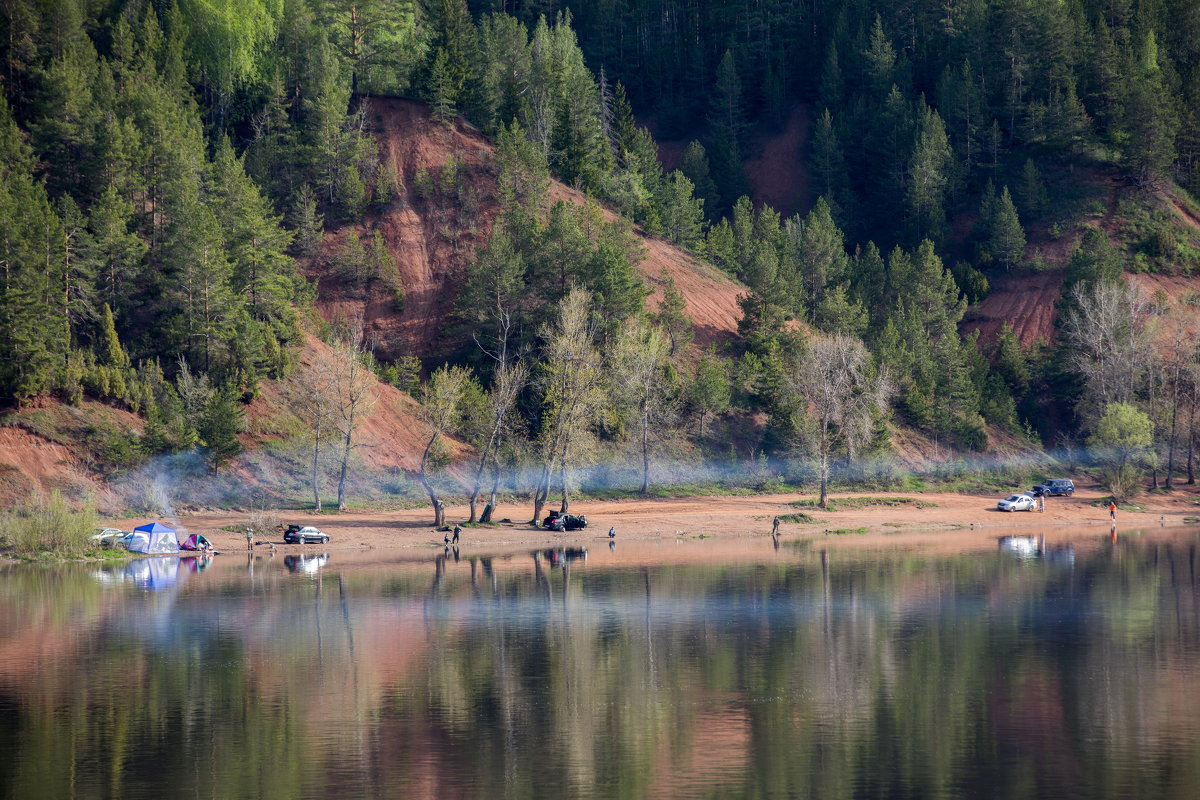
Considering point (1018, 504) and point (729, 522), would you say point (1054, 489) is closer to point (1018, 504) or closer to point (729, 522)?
point (1018, 504)

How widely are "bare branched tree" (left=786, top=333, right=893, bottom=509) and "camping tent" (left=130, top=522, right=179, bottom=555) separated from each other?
45.6 metres

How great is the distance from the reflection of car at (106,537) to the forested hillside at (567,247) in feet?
31.7

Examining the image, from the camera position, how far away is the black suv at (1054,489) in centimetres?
9881

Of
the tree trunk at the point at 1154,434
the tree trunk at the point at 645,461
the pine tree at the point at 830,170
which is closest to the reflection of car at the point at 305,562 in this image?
the tree trunk at the point at 645,461

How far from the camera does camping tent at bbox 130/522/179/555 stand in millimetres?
71375

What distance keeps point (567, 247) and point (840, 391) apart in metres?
25.4

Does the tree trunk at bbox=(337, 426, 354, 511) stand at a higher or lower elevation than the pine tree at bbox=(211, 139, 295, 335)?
lower

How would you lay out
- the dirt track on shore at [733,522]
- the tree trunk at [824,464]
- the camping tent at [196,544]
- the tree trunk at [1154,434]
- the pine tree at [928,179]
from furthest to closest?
the pine tree at [928,179] < the tree trunk at [1154,434] < the tree trunk at [824,464] < the dirt track on shore at [733,522] < the camping tent at [196,544]

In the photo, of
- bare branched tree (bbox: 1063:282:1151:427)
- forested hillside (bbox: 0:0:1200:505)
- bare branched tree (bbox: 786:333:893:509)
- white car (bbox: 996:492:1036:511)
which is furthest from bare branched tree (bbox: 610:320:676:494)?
bare branched tree (bbox: 1063:282:1151:427)

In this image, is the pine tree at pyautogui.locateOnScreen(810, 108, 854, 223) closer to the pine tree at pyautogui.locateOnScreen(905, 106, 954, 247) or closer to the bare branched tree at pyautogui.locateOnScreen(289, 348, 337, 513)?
the pine tree at pyautogui.locateOnScreen(905, 106, 954, 247)

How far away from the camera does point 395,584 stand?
193 ft

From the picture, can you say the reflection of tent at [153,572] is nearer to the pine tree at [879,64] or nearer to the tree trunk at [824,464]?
the tree trunk at [824,464]

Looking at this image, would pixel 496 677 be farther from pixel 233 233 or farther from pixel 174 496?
pixel 233 233

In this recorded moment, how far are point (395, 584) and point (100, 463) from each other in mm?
32052
